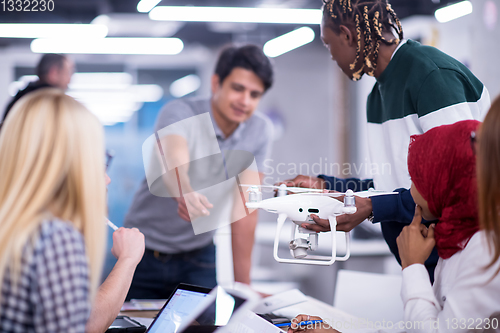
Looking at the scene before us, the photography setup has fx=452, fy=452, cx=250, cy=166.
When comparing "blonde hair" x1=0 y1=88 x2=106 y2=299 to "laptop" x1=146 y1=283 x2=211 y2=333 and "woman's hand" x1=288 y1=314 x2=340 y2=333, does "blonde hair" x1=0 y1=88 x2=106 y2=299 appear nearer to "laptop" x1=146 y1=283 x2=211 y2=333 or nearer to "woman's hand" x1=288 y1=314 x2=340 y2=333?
"laptop" x1=146 y1=283 x2=211 y2=333

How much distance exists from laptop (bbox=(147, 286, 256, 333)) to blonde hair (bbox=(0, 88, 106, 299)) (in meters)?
0.38

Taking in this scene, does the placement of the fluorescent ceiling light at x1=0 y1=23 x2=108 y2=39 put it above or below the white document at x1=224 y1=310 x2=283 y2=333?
above

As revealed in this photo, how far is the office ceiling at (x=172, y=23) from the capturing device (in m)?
3.69

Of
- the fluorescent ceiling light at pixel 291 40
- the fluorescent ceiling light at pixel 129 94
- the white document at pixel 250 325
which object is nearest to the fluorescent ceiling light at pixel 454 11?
the fluorescent ceiling light at pixel 291 40

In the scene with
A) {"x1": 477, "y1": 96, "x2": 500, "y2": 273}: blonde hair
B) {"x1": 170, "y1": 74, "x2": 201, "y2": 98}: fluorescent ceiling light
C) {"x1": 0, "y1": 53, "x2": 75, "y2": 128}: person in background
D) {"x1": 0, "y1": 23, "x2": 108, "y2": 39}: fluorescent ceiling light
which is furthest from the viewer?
{"x1": 170, "y1": 74, "x2": 201, "y2": 98}: fluorescent ceiling light

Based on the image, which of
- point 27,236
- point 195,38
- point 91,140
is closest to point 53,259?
point 27,236

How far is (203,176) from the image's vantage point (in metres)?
1.79

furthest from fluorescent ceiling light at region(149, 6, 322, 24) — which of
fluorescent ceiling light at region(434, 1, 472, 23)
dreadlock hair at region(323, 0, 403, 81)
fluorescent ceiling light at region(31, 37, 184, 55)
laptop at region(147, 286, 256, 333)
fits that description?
→ laptop at region(147, 286, 256, 333)

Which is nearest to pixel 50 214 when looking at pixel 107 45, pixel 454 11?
pixel 454 11

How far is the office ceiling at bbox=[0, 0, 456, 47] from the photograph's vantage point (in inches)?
145

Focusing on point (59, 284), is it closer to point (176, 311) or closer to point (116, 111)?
point (176, 311)

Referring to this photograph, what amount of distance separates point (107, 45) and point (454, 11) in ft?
10.6

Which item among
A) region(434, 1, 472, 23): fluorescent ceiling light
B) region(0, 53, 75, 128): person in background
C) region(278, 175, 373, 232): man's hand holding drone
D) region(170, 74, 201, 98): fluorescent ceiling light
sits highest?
region(170, 74, 201, 98): fluorescent ceiling light

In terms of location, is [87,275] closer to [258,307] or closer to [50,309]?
[50,309]
